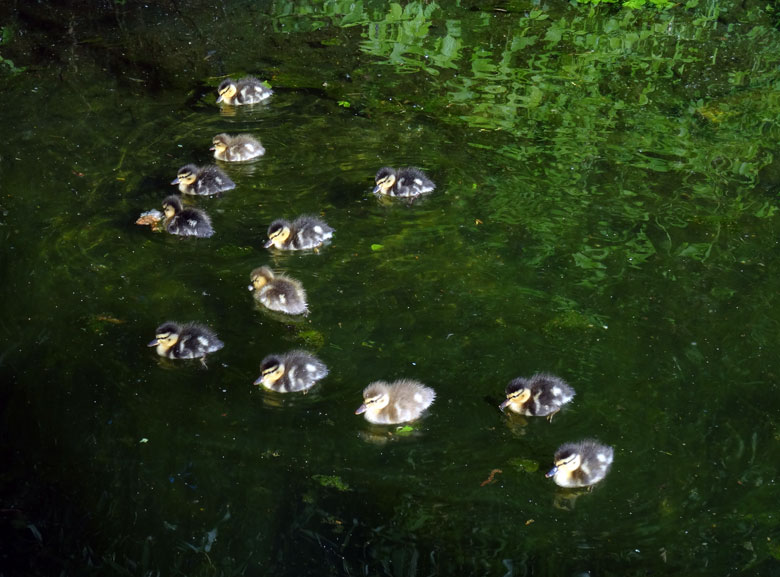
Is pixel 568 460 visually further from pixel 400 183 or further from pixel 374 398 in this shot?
pixel 400 183

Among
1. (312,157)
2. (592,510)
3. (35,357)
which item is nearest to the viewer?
(592,510)

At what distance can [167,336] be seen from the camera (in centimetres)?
475

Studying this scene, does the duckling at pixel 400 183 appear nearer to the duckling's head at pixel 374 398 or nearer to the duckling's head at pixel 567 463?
the duckling's head at pixel 374 398

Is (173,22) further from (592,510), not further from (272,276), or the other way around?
(592,510)

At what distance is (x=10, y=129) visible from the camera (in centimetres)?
691

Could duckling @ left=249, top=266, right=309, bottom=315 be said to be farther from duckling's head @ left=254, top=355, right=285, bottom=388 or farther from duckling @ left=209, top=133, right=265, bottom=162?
duckling @ left=209, top=133, right=265, bottom=162

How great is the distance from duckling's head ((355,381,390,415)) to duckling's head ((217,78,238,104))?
3.69 meters

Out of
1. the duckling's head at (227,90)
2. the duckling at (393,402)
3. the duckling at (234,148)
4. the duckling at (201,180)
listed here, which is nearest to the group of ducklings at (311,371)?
the duckling at (393,402)

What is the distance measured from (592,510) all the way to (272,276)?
7.03 ft

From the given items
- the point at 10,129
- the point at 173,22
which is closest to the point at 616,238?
the point at 10,129

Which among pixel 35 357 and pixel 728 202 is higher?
pixel 728 202

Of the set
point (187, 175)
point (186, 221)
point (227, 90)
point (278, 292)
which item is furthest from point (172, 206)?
point (227, 90)

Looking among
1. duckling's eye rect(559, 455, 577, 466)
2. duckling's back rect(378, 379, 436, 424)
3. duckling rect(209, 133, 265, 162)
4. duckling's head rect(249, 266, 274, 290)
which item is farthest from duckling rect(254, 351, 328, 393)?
duckling rect(209, 133, 265, 162)

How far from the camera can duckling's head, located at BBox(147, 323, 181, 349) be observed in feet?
15.6
